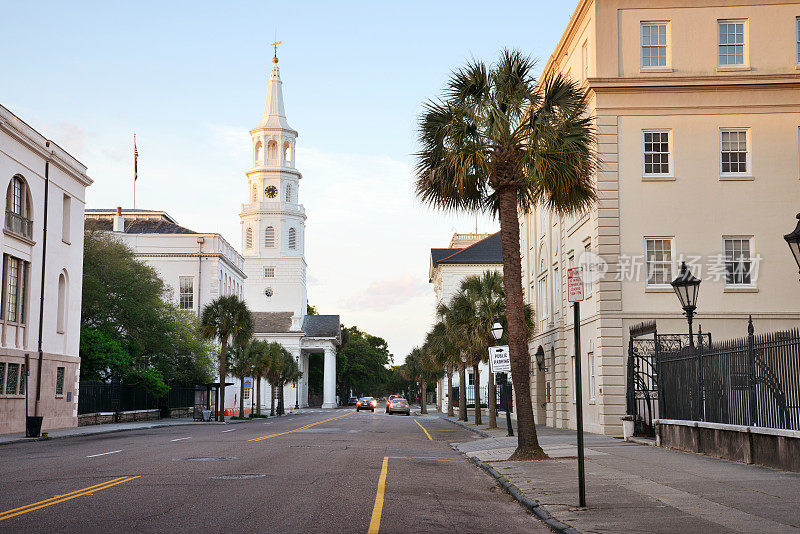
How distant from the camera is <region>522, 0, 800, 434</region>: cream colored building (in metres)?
30.5

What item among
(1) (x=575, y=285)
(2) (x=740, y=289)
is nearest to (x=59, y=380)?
(2) (x=740, y=289)

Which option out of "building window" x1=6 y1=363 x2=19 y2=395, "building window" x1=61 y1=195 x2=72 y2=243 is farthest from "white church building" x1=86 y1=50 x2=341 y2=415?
"building window" x1=6 y1=363 x2=19 y2=395

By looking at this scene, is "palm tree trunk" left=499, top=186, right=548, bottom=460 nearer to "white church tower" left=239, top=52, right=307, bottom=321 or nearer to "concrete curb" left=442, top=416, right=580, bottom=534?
"concrete curb" left=442, top=416, right=580, bottom=534

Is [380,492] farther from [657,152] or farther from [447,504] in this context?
[657,152]

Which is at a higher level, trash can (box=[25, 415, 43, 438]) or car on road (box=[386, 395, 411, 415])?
trash can (box=[25, 415, 43, 438])

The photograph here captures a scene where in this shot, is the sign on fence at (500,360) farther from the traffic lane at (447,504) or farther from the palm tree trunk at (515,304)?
the traffic lane at (447,504)

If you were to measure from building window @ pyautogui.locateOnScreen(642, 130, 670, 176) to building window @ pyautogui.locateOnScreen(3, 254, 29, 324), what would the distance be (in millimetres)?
25771

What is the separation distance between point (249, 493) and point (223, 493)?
378 mm

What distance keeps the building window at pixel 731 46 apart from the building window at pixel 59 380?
3138 cm

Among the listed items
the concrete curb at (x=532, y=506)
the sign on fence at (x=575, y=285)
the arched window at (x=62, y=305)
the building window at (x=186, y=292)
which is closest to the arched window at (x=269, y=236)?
the building window at (x=186, y=292)

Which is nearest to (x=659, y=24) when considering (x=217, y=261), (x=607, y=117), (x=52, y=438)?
(x=607, y=117)

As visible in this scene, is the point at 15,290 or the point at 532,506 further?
the point at 15,290

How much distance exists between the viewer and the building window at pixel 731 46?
31219mm

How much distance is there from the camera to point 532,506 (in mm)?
12102
